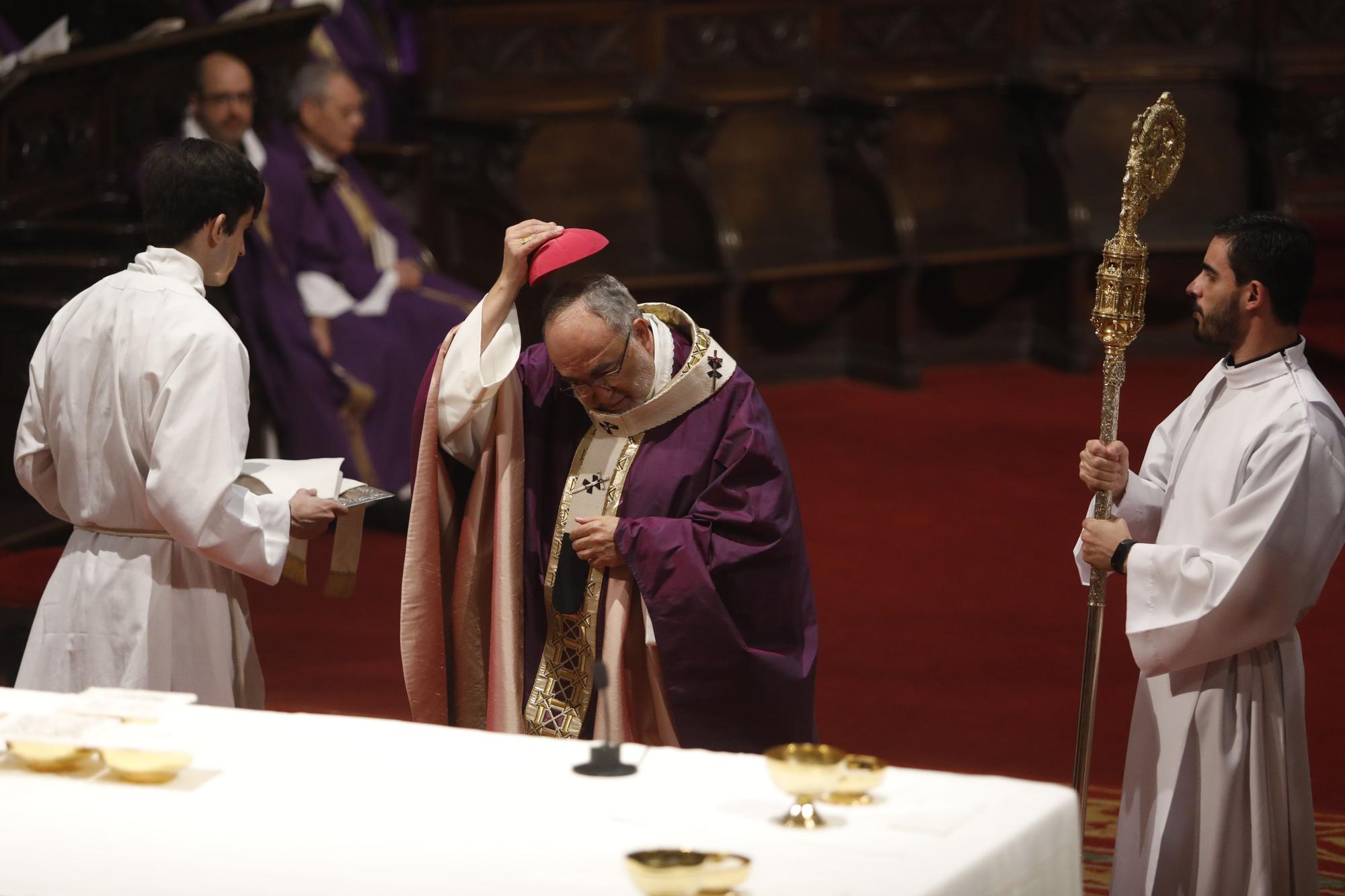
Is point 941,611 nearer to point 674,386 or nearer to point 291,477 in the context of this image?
point 674,386

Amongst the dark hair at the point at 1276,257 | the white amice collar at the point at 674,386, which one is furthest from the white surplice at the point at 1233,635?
the white amice collar at the point at 674,386

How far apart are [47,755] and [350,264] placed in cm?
492

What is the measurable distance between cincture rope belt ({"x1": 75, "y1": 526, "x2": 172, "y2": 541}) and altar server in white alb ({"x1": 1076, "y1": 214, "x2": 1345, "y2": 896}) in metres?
1.70

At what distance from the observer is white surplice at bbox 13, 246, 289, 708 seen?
10.1 feet

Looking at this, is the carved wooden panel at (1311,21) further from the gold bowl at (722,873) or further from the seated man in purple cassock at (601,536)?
the gold bowl at (722,873)

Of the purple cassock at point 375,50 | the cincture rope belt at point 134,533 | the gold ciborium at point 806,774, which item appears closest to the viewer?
the gold ciborium at point 806,774

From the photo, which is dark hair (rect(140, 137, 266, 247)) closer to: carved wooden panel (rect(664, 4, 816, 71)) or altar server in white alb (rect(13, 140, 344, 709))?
altar server in white alb (rect(13, 140, 344, 709))

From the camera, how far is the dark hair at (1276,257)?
3098mm

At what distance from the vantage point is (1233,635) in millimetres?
3090

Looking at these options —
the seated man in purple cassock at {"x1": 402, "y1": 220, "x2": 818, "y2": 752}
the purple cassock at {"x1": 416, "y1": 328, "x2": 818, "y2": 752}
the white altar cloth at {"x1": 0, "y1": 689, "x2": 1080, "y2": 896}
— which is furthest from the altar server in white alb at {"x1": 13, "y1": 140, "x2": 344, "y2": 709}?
the white altar cloth at {"x1": 0, "y1": 689, "x2": 1080, "y2": 896}

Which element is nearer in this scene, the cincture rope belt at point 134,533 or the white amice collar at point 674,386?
the cincture rope belt at point 134,533

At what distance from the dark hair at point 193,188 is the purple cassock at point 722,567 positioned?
0.52 m

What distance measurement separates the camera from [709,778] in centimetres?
253

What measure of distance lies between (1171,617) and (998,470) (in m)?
4.36
